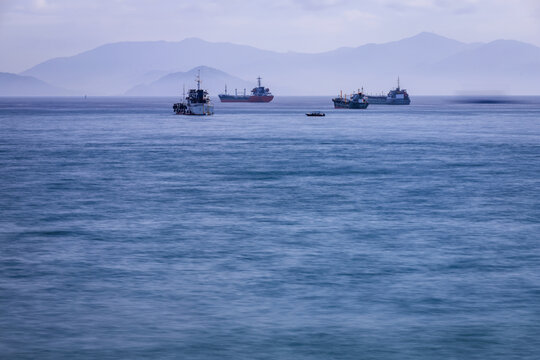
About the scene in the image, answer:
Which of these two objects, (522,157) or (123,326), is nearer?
(123,326)

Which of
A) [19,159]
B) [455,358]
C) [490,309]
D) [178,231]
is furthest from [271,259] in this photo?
[19,159]

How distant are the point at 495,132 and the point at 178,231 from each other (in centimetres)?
8525

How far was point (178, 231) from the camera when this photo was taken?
100 ft

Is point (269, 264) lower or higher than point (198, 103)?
lower

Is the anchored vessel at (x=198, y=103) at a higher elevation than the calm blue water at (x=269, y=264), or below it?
higher

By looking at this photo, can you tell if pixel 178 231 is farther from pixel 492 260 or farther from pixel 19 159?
pixel 19 159

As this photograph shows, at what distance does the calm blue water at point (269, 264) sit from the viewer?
1688 cm

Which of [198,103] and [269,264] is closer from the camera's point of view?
[269,264]

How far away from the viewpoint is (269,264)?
977 inches

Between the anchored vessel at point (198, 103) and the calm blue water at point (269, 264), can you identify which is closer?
the calm blue water at point (269, 264)

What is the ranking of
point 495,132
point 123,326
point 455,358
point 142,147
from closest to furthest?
point 455,358, point 123,326, point 142,147, point 495,132

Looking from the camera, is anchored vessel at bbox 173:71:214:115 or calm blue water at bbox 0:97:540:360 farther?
anchored vessel at bbox 173:71:214:115

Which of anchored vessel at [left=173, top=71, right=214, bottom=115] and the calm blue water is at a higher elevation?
anchored vessel at [left=173, top=71, right=214, bottom=115]

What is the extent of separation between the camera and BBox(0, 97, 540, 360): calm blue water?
55.4 feet
